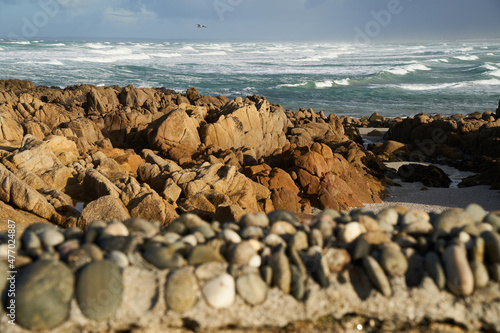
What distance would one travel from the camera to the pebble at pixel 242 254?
109 inches

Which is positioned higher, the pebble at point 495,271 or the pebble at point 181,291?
the pebble at point 495,271

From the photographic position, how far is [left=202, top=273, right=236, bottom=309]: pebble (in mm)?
2582

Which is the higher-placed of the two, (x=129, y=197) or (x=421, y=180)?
(x=129, y=197)

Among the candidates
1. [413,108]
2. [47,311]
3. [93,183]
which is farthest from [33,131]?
[413,108]

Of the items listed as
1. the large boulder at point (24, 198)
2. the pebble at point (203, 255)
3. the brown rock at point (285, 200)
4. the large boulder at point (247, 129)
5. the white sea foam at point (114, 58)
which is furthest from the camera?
the white sea foam at point (114, 58)

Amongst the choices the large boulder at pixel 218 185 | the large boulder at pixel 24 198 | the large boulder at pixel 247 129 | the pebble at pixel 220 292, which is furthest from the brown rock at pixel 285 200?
the pebble at pixel 220 292

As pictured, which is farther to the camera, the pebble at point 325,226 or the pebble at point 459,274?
the pebble at point 325,226

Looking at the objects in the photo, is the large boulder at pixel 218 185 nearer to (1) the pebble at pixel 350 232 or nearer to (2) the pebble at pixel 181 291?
(1) the pebble at pixel 350 232

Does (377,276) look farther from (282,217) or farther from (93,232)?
(93,232)

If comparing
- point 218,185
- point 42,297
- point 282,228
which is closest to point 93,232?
point 42,297

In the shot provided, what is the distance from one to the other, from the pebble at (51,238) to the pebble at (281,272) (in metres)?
1.49

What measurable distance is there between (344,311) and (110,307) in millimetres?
1439

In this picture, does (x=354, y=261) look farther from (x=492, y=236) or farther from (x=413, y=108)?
(x=413, y=108)

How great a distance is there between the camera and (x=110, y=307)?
251 cm
